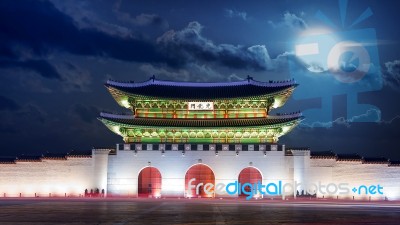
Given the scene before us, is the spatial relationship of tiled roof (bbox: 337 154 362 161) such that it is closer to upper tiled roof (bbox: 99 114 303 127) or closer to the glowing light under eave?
upper tiled roof (bbox: 99 114 303 127)

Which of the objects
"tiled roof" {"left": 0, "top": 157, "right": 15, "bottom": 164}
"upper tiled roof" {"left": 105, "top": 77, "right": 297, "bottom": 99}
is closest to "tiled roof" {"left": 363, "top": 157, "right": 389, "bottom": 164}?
"upper tiled roof" {"left": 105, "top": 77, "right": 297, "bottom": 99}

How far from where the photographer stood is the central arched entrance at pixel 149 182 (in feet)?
147

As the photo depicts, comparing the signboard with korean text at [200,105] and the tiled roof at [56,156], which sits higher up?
the signboard with korean text at [200,105]

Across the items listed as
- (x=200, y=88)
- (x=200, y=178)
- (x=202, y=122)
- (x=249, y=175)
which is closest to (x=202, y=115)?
(x=202, y=122)

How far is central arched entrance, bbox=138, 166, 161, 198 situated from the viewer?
44.7 m

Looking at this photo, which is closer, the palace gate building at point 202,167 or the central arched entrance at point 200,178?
the palace gate building at point 202,167

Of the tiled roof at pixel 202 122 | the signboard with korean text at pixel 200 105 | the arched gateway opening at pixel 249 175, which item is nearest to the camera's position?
the arched gateway opening at pixel 249 175

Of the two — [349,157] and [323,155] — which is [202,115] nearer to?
[323,155]

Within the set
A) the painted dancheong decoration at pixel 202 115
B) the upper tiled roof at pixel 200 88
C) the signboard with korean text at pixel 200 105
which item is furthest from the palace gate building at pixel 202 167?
the signboard with korean text at pixel 200 105

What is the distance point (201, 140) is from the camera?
154ft

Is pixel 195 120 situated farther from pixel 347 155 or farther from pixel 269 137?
pixel 347 155

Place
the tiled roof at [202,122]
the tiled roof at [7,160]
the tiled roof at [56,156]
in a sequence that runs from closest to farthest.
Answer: the tiled roof at [7,160] → the tiled roof at [56,156] → the tiled roof at [202,122]

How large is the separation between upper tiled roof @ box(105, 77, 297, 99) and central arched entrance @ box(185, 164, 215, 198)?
24.2ft

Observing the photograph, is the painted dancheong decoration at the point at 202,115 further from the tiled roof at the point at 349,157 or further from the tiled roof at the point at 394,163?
the tiled roof at the point at 394,163
